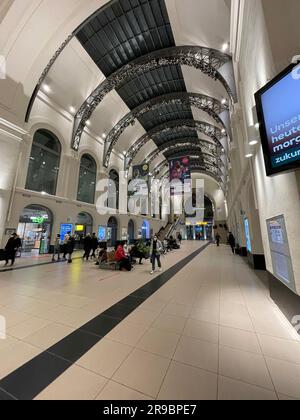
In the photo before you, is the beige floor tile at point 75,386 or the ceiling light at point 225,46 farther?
the ceiling light at point 225,46

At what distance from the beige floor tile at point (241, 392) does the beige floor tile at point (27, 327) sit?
232 centimetres

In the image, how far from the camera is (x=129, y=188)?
18.1 meters

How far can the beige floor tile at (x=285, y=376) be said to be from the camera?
1.41m

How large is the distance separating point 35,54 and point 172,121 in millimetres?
11777

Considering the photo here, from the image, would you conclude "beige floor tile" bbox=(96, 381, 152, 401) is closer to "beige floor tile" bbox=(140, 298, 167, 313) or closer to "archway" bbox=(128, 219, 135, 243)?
"beige floor tile" bbox=(140, 298, 167, 313)

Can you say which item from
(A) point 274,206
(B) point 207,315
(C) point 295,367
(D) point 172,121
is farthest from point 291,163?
(D) point 172,121

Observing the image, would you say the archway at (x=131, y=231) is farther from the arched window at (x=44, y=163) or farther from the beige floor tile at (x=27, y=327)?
the beige floor tile at (x=27, y=327)

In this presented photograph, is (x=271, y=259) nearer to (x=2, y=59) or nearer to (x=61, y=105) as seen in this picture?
(x=2, y=59)

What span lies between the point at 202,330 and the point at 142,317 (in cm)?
93

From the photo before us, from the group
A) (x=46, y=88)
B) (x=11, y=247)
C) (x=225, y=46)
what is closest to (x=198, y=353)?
(x=11, y=247)

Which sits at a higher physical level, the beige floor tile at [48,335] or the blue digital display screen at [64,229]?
the blue digital display screen at [64,229]

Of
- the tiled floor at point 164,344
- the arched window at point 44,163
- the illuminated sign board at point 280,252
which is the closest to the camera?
the tiled floor at point 164,344

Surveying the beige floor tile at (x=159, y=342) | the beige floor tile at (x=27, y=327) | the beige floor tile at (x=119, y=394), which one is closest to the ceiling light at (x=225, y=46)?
the beige floor tile at (x=159, y=342)

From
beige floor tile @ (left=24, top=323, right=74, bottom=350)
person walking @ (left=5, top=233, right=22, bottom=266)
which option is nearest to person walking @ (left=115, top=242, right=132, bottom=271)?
beige floor tile @ (left=24, top=323, right=74, bottom=350)
